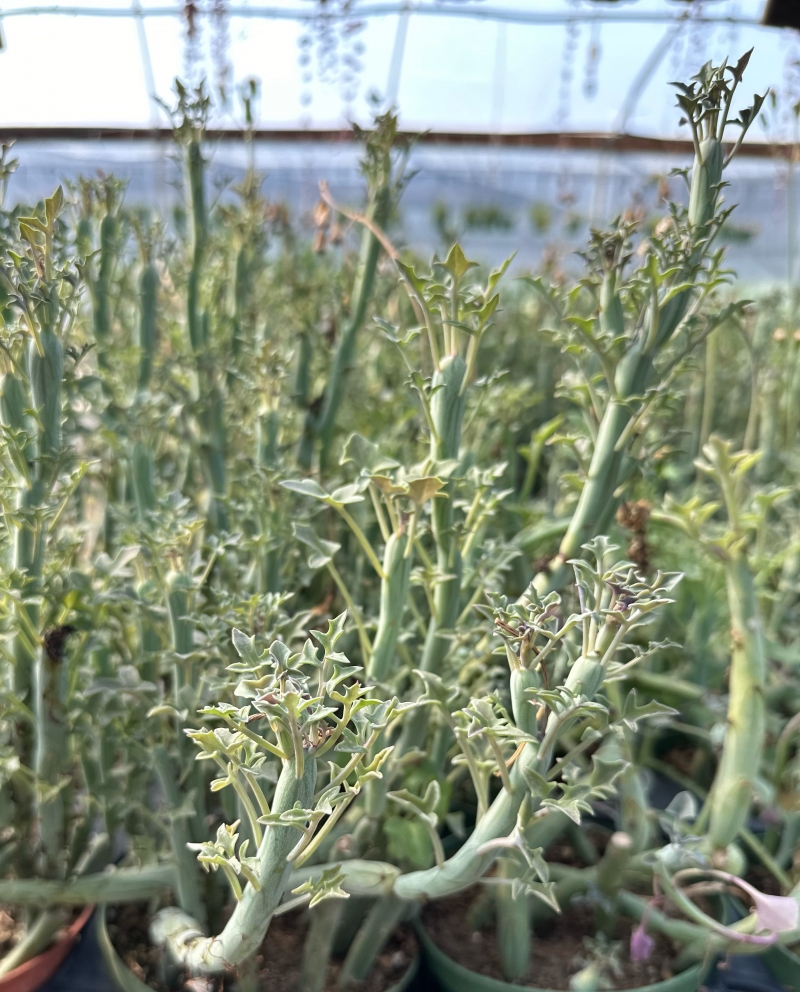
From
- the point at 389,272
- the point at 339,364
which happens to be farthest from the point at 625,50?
the point at 339,364

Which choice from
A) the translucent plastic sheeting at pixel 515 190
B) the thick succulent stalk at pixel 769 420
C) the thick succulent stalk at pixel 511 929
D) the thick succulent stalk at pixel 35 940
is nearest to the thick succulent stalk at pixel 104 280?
the thick succulent stalk at pixel 35 940

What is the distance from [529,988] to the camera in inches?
28.6

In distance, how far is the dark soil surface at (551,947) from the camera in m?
0.79

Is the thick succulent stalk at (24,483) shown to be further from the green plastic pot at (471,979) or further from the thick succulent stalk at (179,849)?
the green plastic pot at (471,979)

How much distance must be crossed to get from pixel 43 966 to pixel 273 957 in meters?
0.23

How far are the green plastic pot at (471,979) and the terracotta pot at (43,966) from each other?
36 cm

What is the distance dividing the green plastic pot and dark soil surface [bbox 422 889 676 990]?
0.07 feet

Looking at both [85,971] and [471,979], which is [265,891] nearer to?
[471,979]

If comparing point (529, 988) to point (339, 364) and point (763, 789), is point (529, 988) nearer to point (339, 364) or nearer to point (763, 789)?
point (763, 789)

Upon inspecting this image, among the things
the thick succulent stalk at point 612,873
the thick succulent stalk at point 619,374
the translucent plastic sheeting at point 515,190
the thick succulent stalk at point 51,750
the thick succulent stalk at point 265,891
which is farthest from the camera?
the translucent plastic sheeting at point 515,190

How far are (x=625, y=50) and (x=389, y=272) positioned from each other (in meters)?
3.58

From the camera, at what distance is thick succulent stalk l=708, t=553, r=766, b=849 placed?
0.79m

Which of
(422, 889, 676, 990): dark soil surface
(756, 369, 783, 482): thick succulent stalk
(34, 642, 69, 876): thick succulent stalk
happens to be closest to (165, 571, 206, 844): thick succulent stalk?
(34, 642, 69, 876): thick succulent stalk

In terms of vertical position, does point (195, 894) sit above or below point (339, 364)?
below
